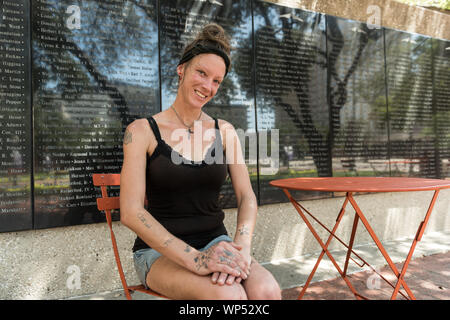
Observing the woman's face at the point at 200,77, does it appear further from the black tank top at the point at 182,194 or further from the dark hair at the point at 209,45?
the black tank top at the point at 182,194

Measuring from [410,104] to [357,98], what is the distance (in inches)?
43.0

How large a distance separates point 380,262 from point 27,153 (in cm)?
389

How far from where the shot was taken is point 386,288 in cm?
323

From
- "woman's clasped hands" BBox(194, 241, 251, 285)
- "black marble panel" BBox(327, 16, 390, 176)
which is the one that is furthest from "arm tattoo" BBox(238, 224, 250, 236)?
"black marble panel" BBox(327, 16, 390, 176)

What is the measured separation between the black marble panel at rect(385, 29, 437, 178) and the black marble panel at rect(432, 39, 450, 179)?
113 mm

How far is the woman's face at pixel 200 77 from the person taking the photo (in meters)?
1.92

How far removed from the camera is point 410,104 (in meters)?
5.00

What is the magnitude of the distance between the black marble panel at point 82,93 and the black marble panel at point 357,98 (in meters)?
2.47

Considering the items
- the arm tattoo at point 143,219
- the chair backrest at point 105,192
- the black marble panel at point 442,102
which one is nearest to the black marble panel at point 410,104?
the black marble panel at point 442,102

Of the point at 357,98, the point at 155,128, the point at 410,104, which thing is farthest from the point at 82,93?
the point at 410,104

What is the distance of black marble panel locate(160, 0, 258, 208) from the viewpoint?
3.38 metres

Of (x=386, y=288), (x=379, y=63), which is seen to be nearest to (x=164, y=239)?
(x=386, y=288)

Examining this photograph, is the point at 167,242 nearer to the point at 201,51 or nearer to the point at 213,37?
the point at 201,51

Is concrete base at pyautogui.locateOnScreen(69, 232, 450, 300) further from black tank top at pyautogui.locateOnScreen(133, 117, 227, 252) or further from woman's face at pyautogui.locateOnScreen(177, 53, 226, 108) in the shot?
woman's face at pyautogui.locateOnScreen(177, 53, 226, 108)
